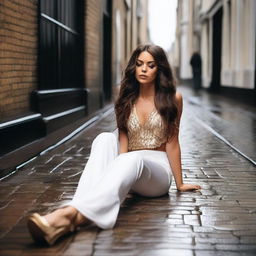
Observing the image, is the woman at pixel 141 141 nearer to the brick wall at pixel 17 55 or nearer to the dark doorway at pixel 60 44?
the brick wall at pixel 17 55

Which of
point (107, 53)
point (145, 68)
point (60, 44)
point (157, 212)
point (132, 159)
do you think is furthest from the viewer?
point (107, 53)

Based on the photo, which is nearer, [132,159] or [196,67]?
[132,159]

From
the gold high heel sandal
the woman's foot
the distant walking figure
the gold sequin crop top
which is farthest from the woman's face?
the distant walking figure

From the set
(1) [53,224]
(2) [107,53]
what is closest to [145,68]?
(1) [53,224]

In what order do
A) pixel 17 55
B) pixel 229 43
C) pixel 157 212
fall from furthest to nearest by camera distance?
1. pixel 229 43
2. pixel 17 55
3. pixel 157 212

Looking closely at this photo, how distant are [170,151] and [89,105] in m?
8.31

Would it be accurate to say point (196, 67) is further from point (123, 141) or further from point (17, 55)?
point (123, 141)

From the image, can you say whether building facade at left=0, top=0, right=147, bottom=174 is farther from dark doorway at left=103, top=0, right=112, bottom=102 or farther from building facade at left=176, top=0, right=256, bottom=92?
building facade at left=176, top=0, right=256, bottom=92

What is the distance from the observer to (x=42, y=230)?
9.63ft

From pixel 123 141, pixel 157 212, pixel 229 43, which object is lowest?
pixel 157 212

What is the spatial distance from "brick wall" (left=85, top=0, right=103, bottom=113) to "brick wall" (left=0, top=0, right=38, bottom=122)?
449 centimetres

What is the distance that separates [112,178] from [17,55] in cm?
389

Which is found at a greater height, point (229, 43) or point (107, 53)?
point (229, 43)

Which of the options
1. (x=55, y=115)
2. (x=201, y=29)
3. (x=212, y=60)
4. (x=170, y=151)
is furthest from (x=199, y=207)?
(x=201, y=29)
